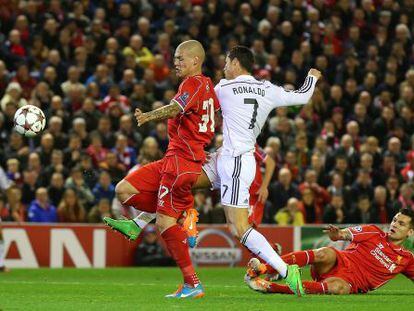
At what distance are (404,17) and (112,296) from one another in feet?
47.8

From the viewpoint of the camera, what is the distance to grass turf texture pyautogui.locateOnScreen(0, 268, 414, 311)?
997cm

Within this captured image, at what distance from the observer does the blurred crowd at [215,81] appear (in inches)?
737

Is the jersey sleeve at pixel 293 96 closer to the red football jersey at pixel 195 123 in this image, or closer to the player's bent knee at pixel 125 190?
the red football jersey at pixel 195 123

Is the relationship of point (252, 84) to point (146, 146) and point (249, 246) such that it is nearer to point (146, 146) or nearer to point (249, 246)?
point (249, 246)

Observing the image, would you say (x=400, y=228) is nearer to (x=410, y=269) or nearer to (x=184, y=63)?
(x=410, y=269)

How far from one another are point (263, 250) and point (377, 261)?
1.57 meters

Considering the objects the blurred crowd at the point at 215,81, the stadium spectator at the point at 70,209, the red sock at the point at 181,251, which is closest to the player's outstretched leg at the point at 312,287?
the red sock at the point at 181,251

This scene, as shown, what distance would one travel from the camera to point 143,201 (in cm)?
1135

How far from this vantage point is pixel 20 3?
2189 cm

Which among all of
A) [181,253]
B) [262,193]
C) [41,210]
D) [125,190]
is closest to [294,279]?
[181,253]

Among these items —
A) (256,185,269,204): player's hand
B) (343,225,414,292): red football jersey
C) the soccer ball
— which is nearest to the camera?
(343,225,414,292): red football jersey

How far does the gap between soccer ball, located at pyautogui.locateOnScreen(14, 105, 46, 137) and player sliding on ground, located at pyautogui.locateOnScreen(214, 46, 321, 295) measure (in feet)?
8.04

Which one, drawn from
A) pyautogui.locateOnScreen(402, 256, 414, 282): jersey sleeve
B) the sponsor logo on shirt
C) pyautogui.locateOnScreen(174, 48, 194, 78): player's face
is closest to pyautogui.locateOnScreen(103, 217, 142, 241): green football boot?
pyautogui.locateOnScreen(174, 48, 194, 78): player's face

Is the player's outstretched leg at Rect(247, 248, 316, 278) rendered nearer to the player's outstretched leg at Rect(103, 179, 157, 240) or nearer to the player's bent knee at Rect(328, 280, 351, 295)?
the player's bent knee at Rect(328, 280, 351, 295)
